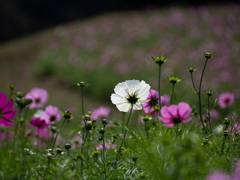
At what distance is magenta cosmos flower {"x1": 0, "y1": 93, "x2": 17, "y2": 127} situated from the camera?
69cm

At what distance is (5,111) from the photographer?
70cm

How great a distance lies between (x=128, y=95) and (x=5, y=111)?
348 millimetres

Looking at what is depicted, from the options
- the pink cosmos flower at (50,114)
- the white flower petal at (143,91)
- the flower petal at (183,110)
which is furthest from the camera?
the pink cosmos flower at (50,114)

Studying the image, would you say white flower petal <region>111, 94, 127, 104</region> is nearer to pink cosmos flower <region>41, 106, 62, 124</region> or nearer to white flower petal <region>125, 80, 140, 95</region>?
white flower petal <region>125, 80, 140, 95</region>

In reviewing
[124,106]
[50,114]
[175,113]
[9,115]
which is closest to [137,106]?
[124,106]

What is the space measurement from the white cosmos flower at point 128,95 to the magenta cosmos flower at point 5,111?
28 cm

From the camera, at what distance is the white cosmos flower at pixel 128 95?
A: 0.69 metres

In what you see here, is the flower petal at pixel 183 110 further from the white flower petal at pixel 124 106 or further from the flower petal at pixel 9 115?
the flower petal at pixel 9 115

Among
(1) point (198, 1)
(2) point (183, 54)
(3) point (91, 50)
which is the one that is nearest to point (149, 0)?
(1) point (198, 1)

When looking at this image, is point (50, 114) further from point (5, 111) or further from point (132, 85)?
point (132, 85)

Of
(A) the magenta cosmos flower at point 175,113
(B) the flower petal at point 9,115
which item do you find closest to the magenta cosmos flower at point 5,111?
(B) the flower petal at point 9,115

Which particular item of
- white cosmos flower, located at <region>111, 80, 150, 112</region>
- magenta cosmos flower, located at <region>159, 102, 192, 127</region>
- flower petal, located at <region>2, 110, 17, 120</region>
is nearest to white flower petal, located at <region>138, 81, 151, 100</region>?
white cosmos flower, located at <region>111, 80, 150, 112</region>

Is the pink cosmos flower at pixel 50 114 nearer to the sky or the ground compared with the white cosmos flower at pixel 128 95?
nearer to the sky

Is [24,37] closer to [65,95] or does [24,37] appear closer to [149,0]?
[65,95]
